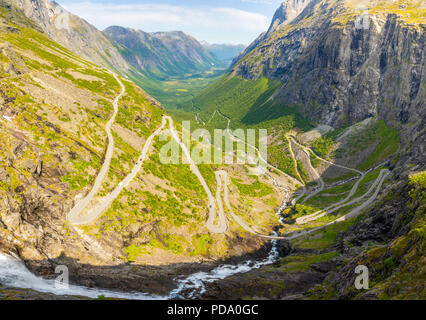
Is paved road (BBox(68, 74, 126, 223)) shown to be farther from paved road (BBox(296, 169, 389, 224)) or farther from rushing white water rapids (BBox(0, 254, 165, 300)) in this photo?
paved road (BBox(296, 169, 389, 224))

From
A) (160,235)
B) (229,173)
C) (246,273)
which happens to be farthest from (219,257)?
(229,173)

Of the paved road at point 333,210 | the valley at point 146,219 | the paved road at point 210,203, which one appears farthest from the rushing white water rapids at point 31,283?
the paved road at point 333,210

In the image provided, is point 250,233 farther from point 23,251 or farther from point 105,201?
point 23,251

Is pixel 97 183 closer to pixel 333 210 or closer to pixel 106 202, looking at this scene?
pixel 106 202

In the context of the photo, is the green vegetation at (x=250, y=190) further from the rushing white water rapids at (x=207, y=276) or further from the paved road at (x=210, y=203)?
the rushing white water rapids at (x=207, y=276)

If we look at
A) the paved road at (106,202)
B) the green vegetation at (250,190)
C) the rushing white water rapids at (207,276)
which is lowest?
the rushing white water rapids at (207,276)

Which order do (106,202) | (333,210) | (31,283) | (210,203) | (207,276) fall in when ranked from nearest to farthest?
(31,283) < (207,276) < (106,202) < (210,203) < (333,210)

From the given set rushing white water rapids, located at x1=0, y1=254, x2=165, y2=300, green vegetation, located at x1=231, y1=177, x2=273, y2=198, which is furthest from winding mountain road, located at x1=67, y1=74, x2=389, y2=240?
rushing white water rapids, located at x1=0, y1=254, x2=165, y2=300

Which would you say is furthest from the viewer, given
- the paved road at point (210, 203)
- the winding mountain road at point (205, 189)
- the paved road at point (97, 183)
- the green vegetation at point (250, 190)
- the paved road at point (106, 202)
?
the green vegetation at point (250, 190)

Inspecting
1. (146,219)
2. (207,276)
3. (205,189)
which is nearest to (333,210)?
(205,189)

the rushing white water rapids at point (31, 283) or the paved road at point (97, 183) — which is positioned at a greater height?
the paved road at point (97, 183)

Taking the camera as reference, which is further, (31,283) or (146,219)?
(146,219)
